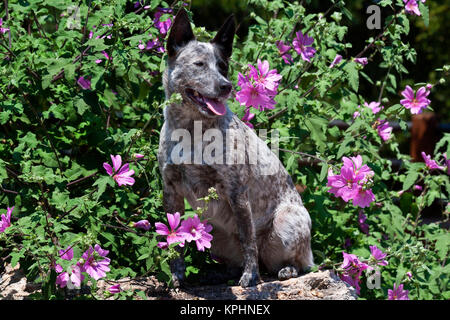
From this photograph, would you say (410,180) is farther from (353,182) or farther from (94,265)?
(94,265)

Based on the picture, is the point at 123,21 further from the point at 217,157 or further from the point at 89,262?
the point at 89,262

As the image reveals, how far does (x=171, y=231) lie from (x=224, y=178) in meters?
0.48

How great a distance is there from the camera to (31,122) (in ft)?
14.4

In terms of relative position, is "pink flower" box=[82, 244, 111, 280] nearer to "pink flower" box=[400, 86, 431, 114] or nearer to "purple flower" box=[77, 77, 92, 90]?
"purple flower" box=[77, 77, 92, 90]

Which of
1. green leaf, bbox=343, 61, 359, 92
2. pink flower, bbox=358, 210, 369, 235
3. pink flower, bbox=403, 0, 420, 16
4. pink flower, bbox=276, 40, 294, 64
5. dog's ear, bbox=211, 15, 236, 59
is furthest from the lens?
pink flower, bbox=358, 210, 369, 235

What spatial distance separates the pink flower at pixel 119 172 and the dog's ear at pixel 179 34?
685 millimetres

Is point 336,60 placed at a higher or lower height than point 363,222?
higher

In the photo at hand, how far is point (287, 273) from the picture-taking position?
4.18 metres

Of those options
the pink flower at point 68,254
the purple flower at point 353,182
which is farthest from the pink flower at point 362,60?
the pink flower at point 68,254

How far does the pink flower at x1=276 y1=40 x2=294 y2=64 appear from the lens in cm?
486

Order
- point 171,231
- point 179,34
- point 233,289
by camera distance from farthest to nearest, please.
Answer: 1. point 233,289
2. point 179,34
3. point 171,231

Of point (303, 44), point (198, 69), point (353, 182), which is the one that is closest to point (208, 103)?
point (198, 69)


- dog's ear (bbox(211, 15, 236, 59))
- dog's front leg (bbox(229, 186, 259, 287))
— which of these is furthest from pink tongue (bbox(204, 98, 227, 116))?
dog's front leg (bbox(229, 186, 259, 287))

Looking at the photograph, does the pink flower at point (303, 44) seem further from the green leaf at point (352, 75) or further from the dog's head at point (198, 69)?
the dog's head at point (198, 69)
